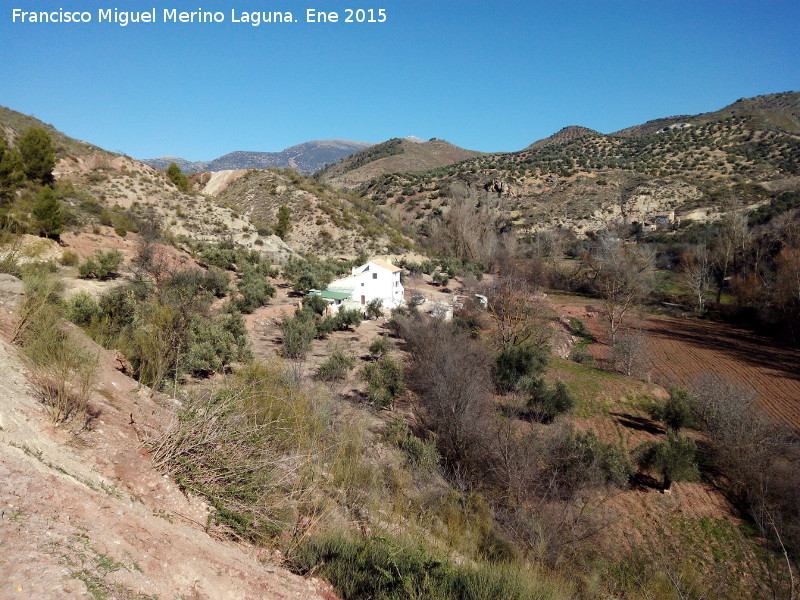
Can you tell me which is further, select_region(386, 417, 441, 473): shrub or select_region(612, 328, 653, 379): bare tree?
select_region(612, 328, 653, 379): bare tree

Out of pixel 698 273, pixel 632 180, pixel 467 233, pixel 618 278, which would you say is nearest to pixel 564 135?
pixel 632 180

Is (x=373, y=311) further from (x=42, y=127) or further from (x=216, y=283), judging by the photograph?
(x=42, y=127)

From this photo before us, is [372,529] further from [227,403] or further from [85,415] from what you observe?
[85,415]

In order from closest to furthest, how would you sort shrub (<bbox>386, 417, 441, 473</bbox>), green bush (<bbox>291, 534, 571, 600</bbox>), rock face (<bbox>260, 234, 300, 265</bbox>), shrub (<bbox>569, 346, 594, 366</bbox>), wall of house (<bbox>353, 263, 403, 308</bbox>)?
green bush (<bbox>291, 534, 571, 600</bbox>), shrub (<bbox>386, 417, 441, 473</bbox>), shrub (<bbox>569, 346, 594, 366</bbox>), wall of house (<bbox>353, 263, 403, 308</bbox>), rock face (<bbox>260, 234, 300, 265</bbox>)

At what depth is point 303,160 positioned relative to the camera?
180 meters

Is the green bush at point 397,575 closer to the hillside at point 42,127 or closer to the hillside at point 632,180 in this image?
the hillside at point 42,127

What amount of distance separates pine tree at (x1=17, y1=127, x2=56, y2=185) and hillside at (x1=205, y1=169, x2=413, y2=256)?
45.4ft

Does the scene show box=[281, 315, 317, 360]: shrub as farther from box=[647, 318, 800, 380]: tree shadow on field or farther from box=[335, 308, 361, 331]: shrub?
box=[647, 318, 800, 380]: tree shadow on field

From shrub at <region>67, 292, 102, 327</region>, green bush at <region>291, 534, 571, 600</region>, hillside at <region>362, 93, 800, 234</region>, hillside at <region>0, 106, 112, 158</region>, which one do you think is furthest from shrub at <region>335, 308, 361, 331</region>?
hillside at <region>362, 93, 800, 234</region>

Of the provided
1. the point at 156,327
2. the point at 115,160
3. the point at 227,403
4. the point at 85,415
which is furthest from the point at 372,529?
the point at 115,160

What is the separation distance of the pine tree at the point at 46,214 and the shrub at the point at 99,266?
2.00 meters

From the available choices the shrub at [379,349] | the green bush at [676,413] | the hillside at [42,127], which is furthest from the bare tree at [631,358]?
the hillside at [42,127]

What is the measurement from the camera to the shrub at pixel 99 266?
53.9 feet

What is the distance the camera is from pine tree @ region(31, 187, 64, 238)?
16703mm
